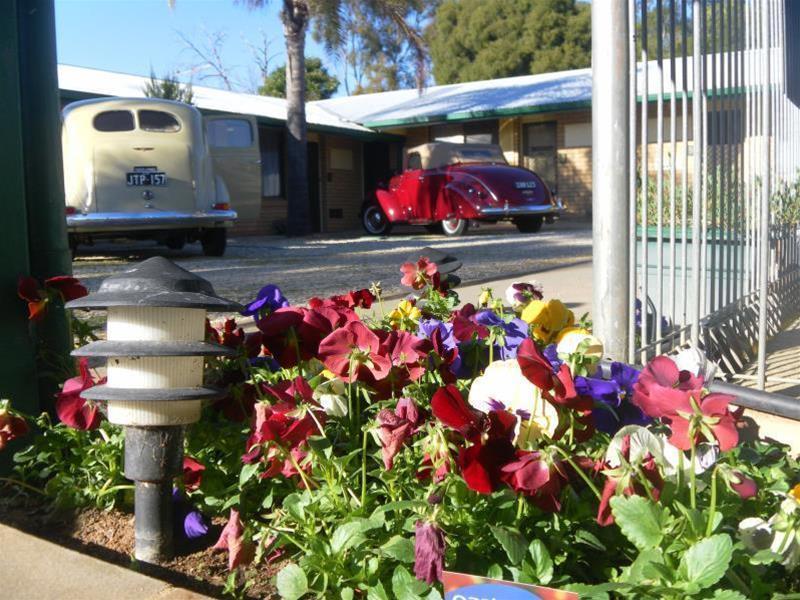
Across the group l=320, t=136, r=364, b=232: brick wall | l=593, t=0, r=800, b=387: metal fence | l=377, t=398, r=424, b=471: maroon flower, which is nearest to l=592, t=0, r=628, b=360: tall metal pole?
l=593, t=0, r=800, b=387: metal fence

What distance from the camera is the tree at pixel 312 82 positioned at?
A: 4959 centimetres

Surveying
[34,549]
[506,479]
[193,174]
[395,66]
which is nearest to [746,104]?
[506,479]

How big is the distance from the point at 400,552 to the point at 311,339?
801mm

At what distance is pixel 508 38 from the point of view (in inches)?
1797

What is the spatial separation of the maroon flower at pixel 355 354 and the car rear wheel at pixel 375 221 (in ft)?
58.5

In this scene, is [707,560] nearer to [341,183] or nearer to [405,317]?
[405,317]

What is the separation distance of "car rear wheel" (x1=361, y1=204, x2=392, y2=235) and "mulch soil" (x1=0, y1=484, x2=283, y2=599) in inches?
685

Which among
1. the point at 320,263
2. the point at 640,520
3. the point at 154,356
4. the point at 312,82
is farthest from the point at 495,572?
the point at 312,82

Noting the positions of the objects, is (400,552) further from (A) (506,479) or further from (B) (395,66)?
(B) (395,66)

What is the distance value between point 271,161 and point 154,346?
72.0 feet

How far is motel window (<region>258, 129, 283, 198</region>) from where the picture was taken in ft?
75.2

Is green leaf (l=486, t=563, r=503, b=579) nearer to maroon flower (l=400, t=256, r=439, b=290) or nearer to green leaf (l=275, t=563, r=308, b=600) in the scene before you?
green leaf (l=275, t=563, r=308, b=600)

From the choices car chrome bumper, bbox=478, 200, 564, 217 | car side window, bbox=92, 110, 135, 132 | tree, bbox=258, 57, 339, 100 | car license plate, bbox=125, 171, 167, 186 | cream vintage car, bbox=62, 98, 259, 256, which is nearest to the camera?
cream vintage car, bbox=62, 98, 259, 256

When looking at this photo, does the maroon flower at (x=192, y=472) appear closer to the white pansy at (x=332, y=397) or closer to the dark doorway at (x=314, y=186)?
the white pansy at (x=332, y=397)
